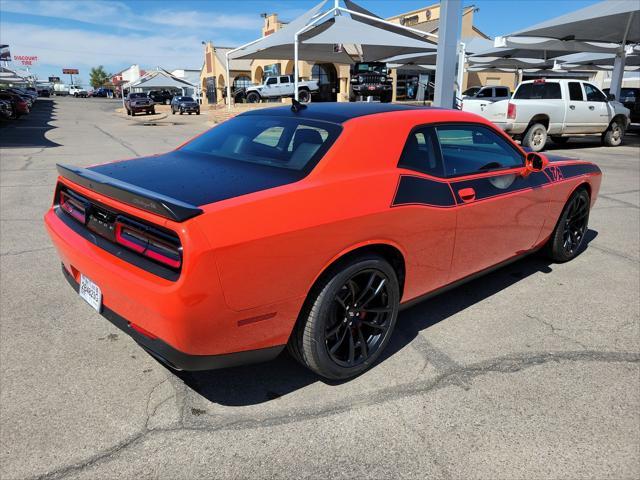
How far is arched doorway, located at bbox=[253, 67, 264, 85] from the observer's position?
4725 centimetres

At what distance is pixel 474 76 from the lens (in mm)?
44469

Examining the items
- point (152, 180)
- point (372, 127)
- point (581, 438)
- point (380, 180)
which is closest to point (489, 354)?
point (581, 438)

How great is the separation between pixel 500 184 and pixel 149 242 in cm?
248

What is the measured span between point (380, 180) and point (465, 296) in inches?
68.3

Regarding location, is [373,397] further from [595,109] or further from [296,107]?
[595,109]

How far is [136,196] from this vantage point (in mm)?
2162

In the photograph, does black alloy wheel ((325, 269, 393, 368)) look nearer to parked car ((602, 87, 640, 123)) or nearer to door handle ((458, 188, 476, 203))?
door handle ((458, 188, 476, 203))

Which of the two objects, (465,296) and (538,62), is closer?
(465,296)

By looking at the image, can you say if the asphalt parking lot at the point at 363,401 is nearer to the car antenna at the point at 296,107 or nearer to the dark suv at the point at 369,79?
the car antenna at the point at 296,107

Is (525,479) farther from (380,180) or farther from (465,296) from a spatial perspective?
(465,296)

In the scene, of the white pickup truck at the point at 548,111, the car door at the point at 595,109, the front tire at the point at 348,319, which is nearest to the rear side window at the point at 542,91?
the white pickup truck at the point at 548,111

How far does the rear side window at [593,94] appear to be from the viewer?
46.1 ft

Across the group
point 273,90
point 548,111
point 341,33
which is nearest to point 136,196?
point 548,111

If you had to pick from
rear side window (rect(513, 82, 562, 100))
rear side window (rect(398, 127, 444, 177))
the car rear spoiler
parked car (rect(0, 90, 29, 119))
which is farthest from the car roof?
parked car (rect(0, 90, 29, 119))
